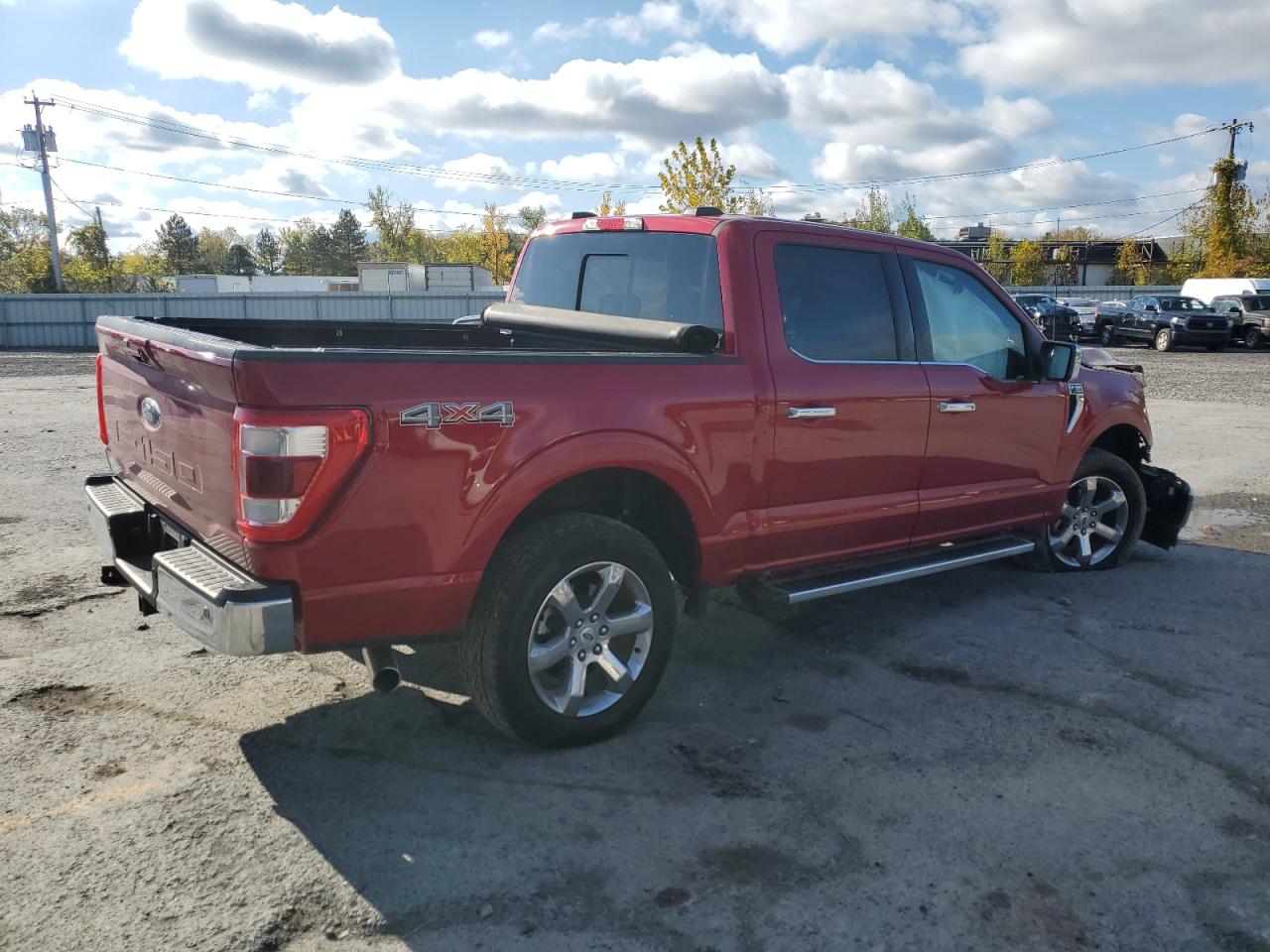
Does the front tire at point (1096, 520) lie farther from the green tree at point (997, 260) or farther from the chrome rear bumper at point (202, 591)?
the green tree at point (997, 260)

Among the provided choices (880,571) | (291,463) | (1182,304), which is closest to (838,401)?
(880,571)

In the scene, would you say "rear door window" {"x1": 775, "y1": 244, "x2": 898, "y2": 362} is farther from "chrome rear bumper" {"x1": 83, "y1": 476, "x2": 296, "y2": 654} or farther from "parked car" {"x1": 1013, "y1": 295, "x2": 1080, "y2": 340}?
"parked car" {"x1": 1013, "y1": 295, "x2": 1080, "y2": 340}

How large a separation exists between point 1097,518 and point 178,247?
10621 cm

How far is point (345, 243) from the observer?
97062mm

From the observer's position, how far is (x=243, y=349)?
283 centimetres

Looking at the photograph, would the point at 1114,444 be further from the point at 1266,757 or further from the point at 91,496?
the point at 91,496

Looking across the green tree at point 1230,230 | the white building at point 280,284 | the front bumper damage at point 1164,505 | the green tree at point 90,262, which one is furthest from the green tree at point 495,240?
the front bumper damage at point 1164,505

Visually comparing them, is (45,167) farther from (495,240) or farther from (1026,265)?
(1026,265)

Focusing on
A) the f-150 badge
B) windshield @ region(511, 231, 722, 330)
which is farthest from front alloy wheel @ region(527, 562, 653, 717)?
windshield @ region(511, 231, 722, 330)

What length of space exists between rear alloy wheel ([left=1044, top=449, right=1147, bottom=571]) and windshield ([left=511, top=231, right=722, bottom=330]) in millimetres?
2852

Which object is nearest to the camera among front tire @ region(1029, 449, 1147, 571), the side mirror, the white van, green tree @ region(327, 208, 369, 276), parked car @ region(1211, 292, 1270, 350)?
the side mirror

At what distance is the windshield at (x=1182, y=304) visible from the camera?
29.8 m

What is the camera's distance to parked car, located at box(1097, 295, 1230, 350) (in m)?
29.2

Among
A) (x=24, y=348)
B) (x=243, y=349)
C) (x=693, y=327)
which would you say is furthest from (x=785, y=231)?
(x=24, y=348)
